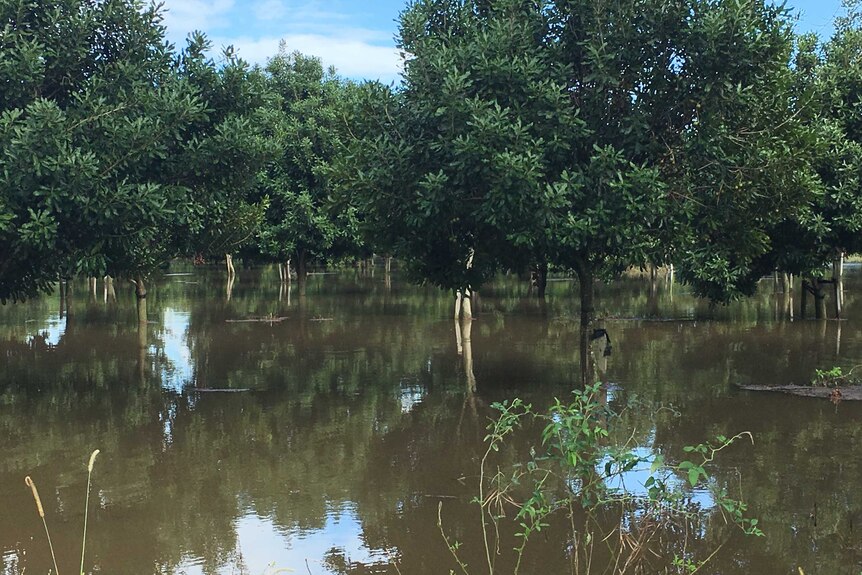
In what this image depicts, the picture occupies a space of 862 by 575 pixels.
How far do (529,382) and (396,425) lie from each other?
4524mm

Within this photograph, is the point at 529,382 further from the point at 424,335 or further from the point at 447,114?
the point at 424,335

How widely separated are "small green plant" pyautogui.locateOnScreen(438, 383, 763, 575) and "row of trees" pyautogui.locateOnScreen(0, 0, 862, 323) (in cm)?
415

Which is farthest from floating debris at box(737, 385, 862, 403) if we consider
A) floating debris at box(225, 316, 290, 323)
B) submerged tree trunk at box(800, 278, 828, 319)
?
floating debris at box(225, 316, 290, 323)

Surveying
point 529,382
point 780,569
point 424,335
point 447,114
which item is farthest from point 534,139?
point 424,335

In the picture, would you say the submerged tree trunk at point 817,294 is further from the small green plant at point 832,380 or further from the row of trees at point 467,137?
the row of trees at point 467,137

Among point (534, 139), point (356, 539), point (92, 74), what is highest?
point (92, 74)

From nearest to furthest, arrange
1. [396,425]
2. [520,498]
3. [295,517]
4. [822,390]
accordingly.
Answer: [295,517], [520,498], [396,425], [822,390]

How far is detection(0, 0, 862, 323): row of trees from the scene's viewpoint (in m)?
12.7

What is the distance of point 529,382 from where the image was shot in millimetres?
17672

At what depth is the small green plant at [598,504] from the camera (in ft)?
18.9

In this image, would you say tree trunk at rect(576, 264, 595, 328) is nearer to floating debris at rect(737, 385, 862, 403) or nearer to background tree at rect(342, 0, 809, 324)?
background tree at rect(342, 0, 809, 324)

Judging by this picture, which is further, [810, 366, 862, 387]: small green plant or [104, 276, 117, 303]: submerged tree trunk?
[104, 276, 117, 303]: submerged tree trunk

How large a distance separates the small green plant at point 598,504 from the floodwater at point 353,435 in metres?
0.24

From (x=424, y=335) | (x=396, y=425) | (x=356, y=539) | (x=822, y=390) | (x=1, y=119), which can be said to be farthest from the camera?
(x=424, y=335)
